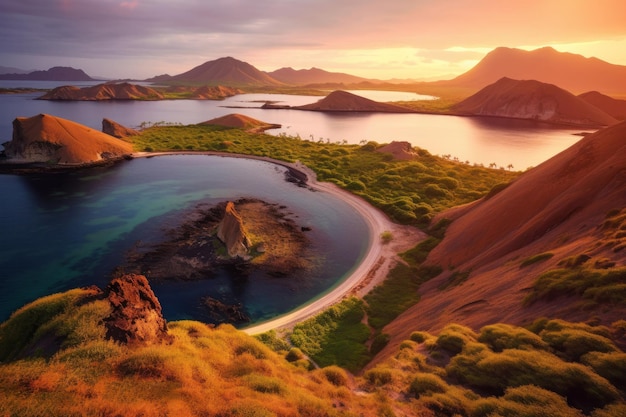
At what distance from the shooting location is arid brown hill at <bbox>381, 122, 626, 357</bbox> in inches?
869

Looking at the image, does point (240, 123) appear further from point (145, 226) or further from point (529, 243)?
point (529, 243)

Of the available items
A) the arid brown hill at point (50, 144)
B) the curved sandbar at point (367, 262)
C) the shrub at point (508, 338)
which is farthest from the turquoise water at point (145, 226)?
the shrub at point (508, 338)

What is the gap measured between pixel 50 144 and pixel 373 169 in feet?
300

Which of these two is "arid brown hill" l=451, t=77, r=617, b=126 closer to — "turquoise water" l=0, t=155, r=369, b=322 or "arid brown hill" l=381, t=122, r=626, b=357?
"arid brown hill" l=381, t=122, r=626, b=357

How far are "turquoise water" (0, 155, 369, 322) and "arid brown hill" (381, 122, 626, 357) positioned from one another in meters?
13.7

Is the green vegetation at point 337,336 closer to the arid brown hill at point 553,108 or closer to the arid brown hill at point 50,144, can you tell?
the arid brown hill at point 50,144

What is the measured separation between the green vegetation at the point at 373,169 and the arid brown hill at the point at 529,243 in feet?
54.0

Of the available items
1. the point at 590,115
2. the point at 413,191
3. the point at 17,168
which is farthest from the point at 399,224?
the point at 590,115

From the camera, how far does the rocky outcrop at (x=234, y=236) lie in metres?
45.1

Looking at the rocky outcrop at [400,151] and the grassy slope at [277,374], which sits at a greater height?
the rocky outcrop at [400,151]

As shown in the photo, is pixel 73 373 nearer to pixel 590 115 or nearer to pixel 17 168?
pixel 17 168

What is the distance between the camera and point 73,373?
13.9 metres

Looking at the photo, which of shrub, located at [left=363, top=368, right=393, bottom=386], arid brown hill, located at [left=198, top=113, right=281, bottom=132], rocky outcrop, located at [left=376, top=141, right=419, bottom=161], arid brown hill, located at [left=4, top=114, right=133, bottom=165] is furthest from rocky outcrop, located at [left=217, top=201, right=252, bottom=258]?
arid brown hill, located at [left=198, top=113, right=281, bottom=132]

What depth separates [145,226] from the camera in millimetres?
54906
